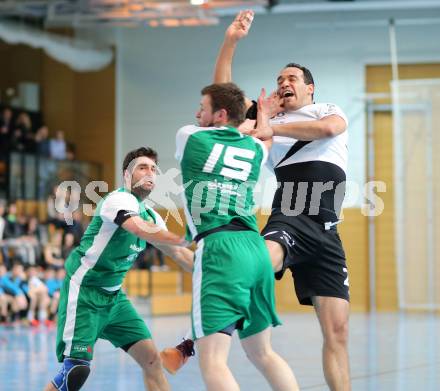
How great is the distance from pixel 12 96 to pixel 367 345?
49.4ft

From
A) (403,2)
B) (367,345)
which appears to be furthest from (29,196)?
(367,345)

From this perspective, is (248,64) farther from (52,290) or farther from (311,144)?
(311,144)

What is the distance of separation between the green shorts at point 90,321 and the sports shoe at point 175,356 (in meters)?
0.63

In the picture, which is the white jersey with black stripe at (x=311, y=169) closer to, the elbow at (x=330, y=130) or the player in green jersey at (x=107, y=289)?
the elbow at (x=330, y=130)

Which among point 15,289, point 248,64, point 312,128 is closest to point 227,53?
point 312,128

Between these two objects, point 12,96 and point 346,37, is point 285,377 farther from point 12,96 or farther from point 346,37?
point 12,96

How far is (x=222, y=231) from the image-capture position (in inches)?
177

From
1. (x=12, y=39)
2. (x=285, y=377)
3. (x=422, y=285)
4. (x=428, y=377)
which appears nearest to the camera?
(x=285, y=377)

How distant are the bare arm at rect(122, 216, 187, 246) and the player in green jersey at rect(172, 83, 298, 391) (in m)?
0.10

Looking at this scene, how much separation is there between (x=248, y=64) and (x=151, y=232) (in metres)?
17.6

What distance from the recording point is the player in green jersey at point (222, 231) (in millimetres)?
4379

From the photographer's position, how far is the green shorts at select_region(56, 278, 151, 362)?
5.36 metres

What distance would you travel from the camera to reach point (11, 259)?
1625 cm

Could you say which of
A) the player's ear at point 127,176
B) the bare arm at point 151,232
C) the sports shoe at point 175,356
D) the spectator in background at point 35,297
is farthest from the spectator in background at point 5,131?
the sports shoe at point 175,356
